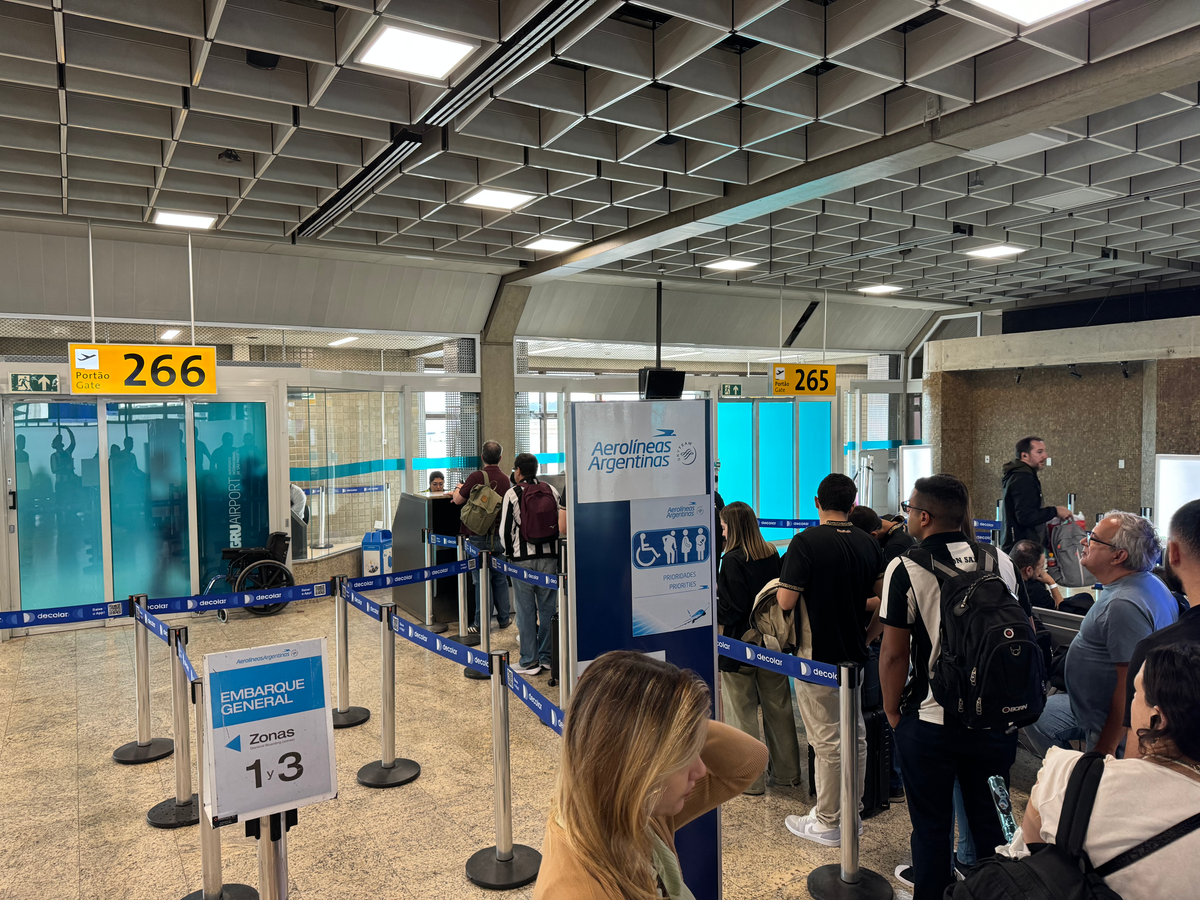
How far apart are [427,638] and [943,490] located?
2.88 meters

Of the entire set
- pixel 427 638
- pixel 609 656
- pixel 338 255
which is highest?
pixel 338 255

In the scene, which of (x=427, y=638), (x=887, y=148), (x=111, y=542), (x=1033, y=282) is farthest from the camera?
(x=1033, y=282)

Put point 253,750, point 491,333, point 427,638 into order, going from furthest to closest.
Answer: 1. point 491,333
2. point 427,638
3. point 253,750

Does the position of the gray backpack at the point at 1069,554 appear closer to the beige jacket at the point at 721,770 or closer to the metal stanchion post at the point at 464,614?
the metal stanchion post at the point at 464,614

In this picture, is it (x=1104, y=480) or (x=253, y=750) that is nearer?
(x=253, y=750)

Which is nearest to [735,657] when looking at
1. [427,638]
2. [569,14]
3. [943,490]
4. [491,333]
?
[943,490]

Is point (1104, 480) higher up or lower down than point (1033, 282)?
lower down

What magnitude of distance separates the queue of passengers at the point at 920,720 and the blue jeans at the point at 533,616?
2.26m

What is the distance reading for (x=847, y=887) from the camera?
3.43 m

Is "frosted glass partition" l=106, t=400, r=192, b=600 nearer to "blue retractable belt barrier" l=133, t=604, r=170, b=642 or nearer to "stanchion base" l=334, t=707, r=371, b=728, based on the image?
"stanchion base" l=334, t=707, r=371, b=728

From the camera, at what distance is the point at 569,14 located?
153 inches

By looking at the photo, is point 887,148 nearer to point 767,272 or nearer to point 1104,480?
point 767,272

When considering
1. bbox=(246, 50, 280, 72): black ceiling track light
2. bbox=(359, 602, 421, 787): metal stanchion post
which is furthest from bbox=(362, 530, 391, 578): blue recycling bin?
bbox=(246, 50, 280, 72): black ceiling track light

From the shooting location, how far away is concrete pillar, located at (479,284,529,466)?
36.5ft
